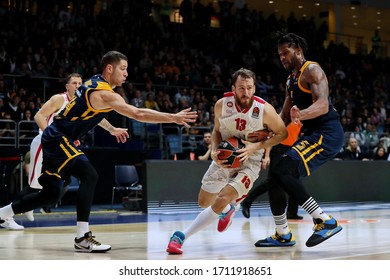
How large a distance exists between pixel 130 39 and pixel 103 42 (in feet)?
3.83

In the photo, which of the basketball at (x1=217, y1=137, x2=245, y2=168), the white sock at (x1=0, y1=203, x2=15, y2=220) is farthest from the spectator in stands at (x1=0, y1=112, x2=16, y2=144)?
the basketball at (x1=217, y1=137, x2=245, y2=168)

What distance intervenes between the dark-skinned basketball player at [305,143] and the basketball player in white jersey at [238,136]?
8.7 inches

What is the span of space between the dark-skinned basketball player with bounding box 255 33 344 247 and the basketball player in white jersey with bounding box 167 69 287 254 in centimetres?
22

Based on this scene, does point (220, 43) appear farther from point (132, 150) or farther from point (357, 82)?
point (132, 150)

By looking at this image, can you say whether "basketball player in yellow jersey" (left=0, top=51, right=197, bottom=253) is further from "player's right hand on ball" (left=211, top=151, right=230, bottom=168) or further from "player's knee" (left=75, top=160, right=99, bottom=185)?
"player's right hand on ball" (left=211, top=151, right=230, bottom=168)

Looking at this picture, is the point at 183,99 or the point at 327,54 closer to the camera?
the point at 183,99

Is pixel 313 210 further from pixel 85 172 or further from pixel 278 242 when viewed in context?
pixel 85 172

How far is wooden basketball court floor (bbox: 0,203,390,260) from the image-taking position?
5652mm

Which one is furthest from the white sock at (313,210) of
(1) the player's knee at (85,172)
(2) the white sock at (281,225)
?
(1) the player's knee at (85,172)

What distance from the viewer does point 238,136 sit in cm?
621

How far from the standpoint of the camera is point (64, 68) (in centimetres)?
1666

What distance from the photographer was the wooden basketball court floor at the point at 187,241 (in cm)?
565

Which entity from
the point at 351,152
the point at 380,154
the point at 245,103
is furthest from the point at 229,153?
the point at 380,154
